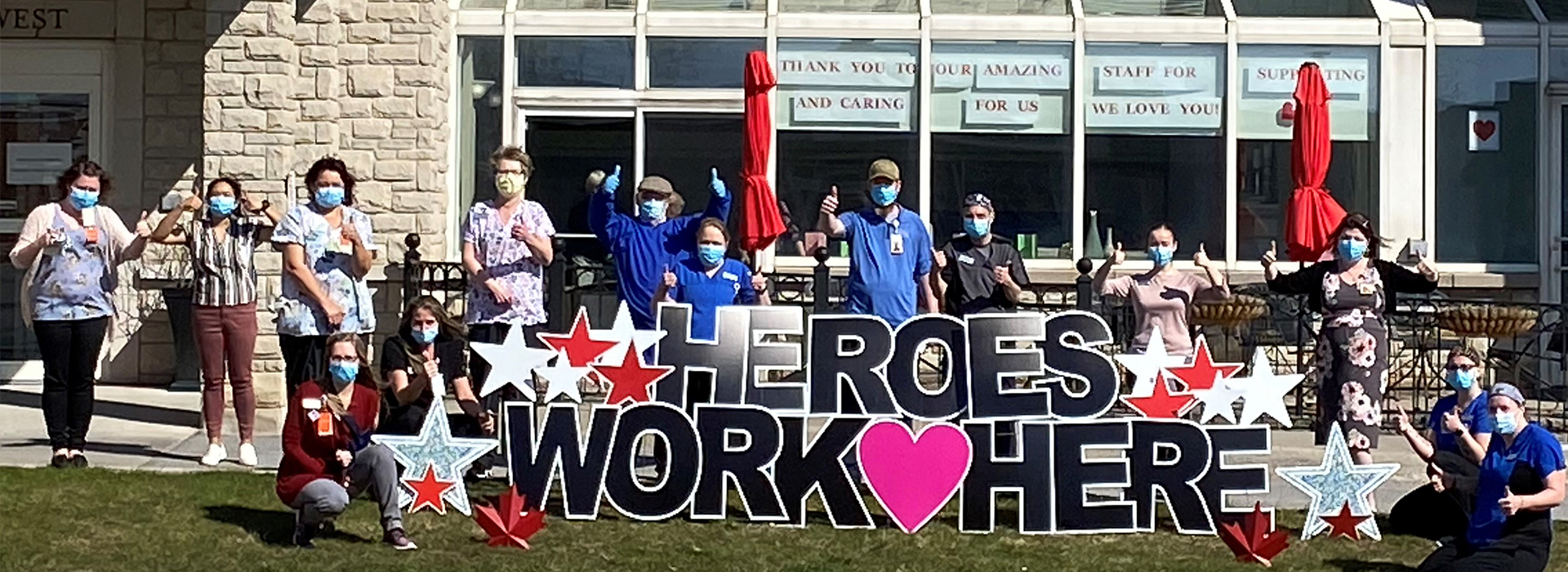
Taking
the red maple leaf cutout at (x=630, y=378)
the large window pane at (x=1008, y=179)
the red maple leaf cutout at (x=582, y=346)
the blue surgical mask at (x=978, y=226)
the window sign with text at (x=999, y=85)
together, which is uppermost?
the window sign with text at (x=999, y=85)

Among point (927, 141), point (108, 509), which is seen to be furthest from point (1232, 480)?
point (927, 141)

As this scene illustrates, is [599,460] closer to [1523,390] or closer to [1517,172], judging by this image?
[1523,390]

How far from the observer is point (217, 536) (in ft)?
27.3

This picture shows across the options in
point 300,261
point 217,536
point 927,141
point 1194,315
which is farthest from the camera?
point 927,141

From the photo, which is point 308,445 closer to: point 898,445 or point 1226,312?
point 898,445

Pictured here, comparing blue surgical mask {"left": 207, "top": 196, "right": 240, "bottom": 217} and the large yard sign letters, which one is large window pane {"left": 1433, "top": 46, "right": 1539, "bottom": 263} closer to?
the large yard sign letters

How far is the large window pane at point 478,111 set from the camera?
13.9m

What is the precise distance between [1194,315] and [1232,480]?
79.6 inches

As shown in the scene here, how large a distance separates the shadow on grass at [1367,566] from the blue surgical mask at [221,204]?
17.0 feet

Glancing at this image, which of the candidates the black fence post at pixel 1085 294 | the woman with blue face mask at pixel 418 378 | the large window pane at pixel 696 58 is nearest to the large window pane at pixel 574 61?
the large window pane at pixel 696 58

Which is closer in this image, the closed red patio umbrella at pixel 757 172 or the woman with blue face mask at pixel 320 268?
the woman with blue face mask at pixel 320 268

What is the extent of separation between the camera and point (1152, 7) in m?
14.1

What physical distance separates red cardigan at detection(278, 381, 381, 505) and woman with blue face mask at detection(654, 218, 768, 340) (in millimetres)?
1697

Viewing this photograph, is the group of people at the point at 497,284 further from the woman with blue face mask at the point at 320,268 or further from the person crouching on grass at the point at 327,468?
the person crouching on grass at the point at 327,468
